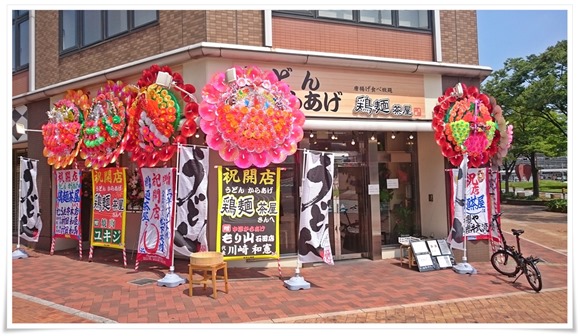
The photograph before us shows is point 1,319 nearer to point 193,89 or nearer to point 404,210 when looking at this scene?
point 193,89


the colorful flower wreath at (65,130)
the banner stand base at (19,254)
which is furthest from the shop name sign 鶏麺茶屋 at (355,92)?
the banner stand base at (19,254)

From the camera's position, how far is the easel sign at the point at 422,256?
31.5 feet

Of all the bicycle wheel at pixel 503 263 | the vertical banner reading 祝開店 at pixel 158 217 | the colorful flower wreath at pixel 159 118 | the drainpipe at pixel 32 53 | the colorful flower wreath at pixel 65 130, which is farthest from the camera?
the drainpipe at pixel 32 53

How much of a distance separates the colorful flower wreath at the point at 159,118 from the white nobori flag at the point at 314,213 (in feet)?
8.56

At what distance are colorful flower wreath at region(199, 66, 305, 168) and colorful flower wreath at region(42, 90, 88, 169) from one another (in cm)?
450

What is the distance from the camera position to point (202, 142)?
377 inches

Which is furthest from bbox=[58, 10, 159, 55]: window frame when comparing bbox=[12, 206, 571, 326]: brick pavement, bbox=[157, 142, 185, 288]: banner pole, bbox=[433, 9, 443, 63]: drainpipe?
bbox=[433, 9, 443, 63]: drainpipe

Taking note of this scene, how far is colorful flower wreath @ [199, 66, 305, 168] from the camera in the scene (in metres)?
8.16

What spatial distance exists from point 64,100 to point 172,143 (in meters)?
4.22

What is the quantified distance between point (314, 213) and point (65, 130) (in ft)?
22.9

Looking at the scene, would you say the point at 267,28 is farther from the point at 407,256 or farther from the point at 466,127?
the point at 407,256

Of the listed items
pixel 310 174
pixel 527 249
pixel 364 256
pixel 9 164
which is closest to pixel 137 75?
pixel 9 164

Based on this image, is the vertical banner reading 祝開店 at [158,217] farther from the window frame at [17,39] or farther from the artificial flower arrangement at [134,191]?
the window frame at [17,39]

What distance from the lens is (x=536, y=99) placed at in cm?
2000
